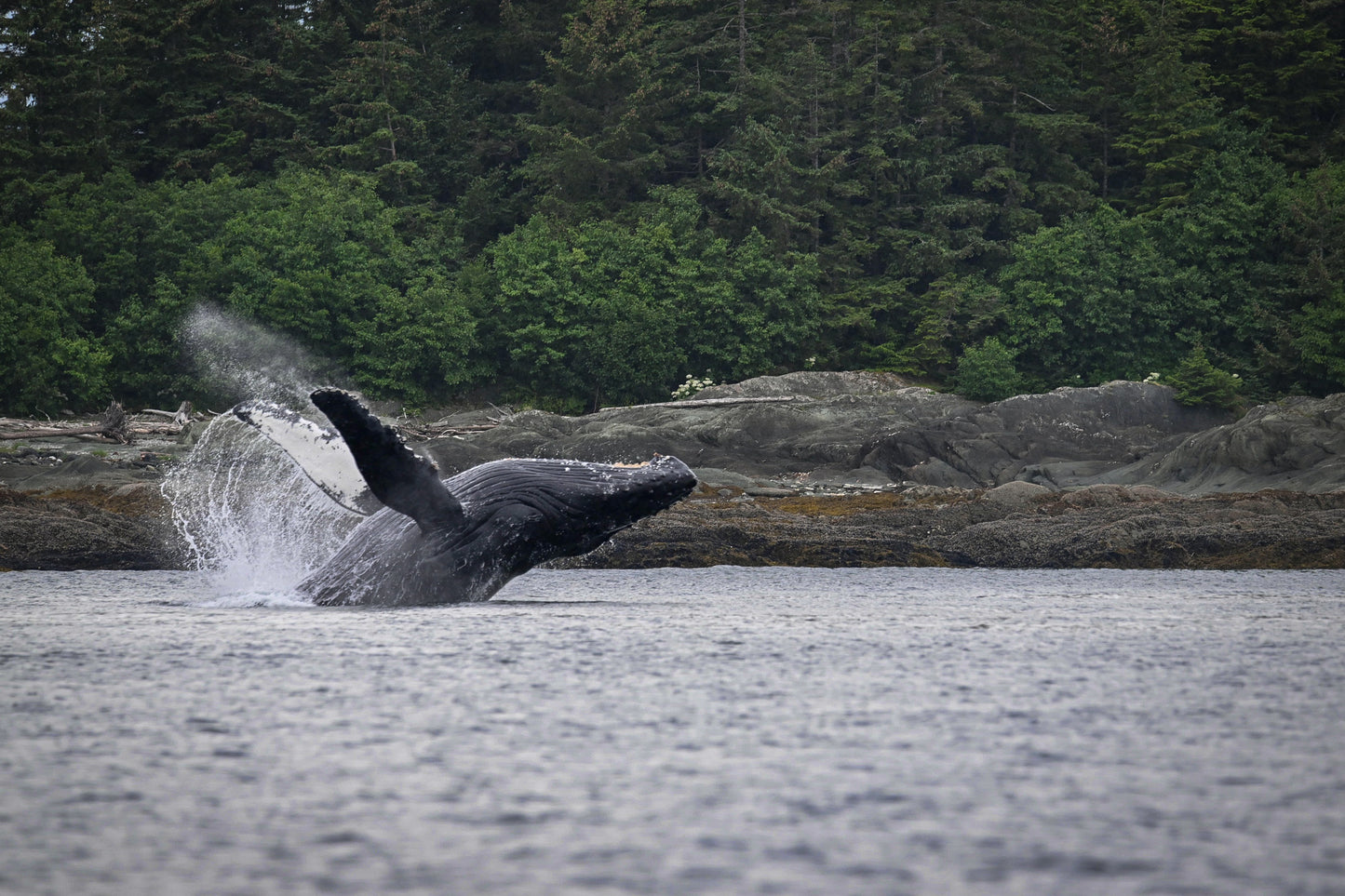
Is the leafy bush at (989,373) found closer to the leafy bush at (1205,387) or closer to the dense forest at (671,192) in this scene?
the dense forest at (671,192)

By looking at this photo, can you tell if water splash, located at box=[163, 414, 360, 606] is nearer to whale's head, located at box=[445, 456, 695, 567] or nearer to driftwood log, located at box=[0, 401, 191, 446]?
whale's head, located at box=[445, 456, 695, 567]

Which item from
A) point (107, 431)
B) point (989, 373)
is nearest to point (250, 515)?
point (107, 431)

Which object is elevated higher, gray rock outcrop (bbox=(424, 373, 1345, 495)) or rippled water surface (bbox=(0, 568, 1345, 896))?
gray rock outcrop (bbox=(424, 373, 1345, 495))

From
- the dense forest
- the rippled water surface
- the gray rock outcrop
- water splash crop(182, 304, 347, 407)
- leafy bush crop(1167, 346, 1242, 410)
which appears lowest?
the rippled water surface

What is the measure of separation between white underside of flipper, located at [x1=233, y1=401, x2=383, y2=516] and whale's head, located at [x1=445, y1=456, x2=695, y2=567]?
101 centimetres

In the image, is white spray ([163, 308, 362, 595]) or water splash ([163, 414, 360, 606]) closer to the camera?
water splash ([163, 414, 360, 606])

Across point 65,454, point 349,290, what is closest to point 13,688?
point 65,454

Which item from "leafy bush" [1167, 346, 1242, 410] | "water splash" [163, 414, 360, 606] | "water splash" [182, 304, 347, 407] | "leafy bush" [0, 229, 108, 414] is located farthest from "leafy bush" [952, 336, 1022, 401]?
"water splash" [163, 414, 360, 606]

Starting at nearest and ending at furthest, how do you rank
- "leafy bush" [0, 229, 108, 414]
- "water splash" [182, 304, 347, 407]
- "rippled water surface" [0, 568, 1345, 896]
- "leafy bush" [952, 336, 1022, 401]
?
"rippled water surface" [0, 568, 1345, 896], "leafy bush" [0, 229, 108, 414], "water splash" [182, 304, 347, 407], "leafy bush" [952, 336, 1022, 401]

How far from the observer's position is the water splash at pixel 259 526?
1669 centimetres

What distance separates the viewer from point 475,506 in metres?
13.1

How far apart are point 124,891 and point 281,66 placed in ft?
248

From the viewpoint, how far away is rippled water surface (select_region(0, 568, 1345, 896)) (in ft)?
17.1

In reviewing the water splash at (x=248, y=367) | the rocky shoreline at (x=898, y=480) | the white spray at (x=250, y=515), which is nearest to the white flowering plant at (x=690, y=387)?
the rocky shoreline at (x=898, y=480)
